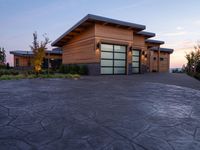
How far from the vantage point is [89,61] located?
1248 centimetres

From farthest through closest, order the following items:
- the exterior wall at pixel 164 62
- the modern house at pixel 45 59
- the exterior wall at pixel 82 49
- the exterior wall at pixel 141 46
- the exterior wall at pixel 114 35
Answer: the modern house at pixel 45 59 < the exterior wall at pixel 164 62 < the exterior wall at pixel 141 46 < the exterior wall at pixel 82 49 < the exterior wall at pixel 114 35

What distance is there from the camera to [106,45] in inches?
484

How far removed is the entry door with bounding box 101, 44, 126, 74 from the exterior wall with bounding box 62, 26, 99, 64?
3.00 ft

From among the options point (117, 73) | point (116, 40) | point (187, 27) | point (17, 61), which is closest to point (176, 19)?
point (187, 27)

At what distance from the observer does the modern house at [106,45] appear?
11.6 m

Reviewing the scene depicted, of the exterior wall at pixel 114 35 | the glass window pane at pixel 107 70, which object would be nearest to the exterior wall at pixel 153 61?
the exterior wall at pixel 114 35

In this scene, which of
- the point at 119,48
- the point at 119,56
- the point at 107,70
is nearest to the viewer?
the point at 107,70

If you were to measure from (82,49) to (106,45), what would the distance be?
96.0 inches

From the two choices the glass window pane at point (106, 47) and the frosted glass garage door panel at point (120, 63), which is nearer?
the glass window pane at point (106, 47)

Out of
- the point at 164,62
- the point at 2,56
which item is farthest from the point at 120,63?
the point at 2,56

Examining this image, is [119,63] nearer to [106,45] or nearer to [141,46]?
[106,45]

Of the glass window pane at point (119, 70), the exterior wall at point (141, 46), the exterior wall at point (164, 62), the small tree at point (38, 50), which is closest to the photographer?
the small tree at point (38, 50)

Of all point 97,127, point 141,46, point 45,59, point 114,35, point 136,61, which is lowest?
point 97,127

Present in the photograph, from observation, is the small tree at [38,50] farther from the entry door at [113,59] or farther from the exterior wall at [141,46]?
the exterior wall at [141,46]
